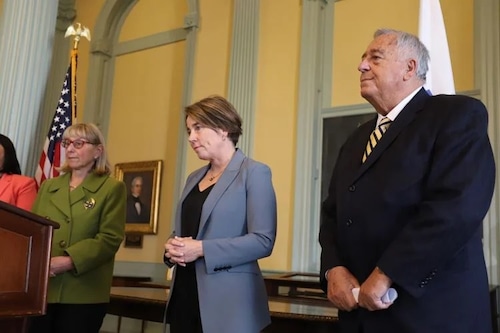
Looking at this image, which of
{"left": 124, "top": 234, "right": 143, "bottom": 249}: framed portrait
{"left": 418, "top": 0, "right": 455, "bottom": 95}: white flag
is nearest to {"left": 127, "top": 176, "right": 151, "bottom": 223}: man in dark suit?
{"left": 124, "top": 234, "right": 143, "bottom": 249}: framed portrait

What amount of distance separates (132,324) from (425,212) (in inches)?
202

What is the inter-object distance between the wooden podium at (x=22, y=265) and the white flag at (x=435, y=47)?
1.97m

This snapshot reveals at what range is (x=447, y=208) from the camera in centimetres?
156

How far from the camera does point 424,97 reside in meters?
1.89

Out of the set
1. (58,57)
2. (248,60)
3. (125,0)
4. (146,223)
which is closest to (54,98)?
(58,57)

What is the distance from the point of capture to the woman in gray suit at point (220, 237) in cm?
206

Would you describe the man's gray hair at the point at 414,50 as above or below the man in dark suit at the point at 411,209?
above

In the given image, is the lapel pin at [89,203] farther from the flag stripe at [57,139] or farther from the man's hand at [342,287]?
the flag stripe at [57,139]

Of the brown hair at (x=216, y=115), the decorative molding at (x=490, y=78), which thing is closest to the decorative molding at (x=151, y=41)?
the decorative molding at (x=490, y=78)

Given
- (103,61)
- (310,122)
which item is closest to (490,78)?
(310,122)

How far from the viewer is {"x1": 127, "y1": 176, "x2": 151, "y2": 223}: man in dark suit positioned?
657 cm

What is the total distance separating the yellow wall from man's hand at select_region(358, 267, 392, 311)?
3.44 metres

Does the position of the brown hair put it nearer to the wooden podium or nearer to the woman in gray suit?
the woman in gray suit

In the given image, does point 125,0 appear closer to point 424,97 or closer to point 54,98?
point 54,98
